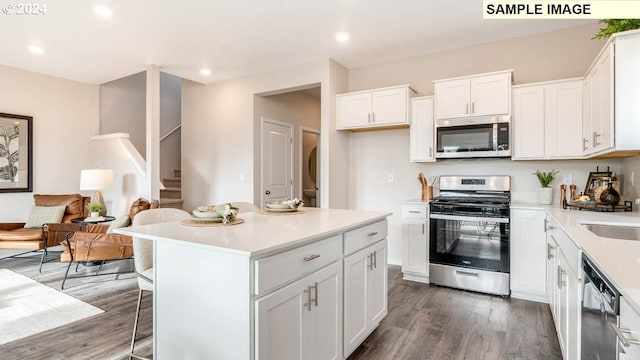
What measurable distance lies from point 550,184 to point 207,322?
3.53 meters

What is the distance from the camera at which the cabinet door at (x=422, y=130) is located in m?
3.77

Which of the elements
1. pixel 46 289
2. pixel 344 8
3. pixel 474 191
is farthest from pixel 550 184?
pixel 46 289

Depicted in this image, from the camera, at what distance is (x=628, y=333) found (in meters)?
0.93

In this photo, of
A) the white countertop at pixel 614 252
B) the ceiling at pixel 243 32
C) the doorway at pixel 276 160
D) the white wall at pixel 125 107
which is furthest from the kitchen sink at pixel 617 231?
the white wall at pixel 125 107

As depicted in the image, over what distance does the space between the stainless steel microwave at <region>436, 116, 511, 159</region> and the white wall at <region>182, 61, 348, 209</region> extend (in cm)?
136

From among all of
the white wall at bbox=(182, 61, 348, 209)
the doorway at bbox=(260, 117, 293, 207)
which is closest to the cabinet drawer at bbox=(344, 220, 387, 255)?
the white wall at bbox=(182, 61, 348, 209)

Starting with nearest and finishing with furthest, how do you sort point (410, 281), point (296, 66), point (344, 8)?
Answer: point (344, 8), point (410, 281), point (296, 66)

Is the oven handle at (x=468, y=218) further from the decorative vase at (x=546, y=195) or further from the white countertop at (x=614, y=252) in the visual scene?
the white countertop at (x=614, y=252)

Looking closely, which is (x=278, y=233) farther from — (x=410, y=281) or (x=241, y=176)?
(x=241, y=176)

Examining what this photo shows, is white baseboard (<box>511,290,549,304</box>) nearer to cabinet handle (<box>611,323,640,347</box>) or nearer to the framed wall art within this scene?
cabinet handle (<box>611,323,640,347</box>)

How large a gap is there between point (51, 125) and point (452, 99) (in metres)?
5.88

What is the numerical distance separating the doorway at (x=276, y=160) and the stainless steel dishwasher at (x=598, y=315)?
412 cm

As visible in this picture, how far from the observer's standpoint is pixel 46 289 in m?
3.32

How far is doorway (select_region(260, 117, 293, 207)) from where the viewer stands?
507 centimetres
